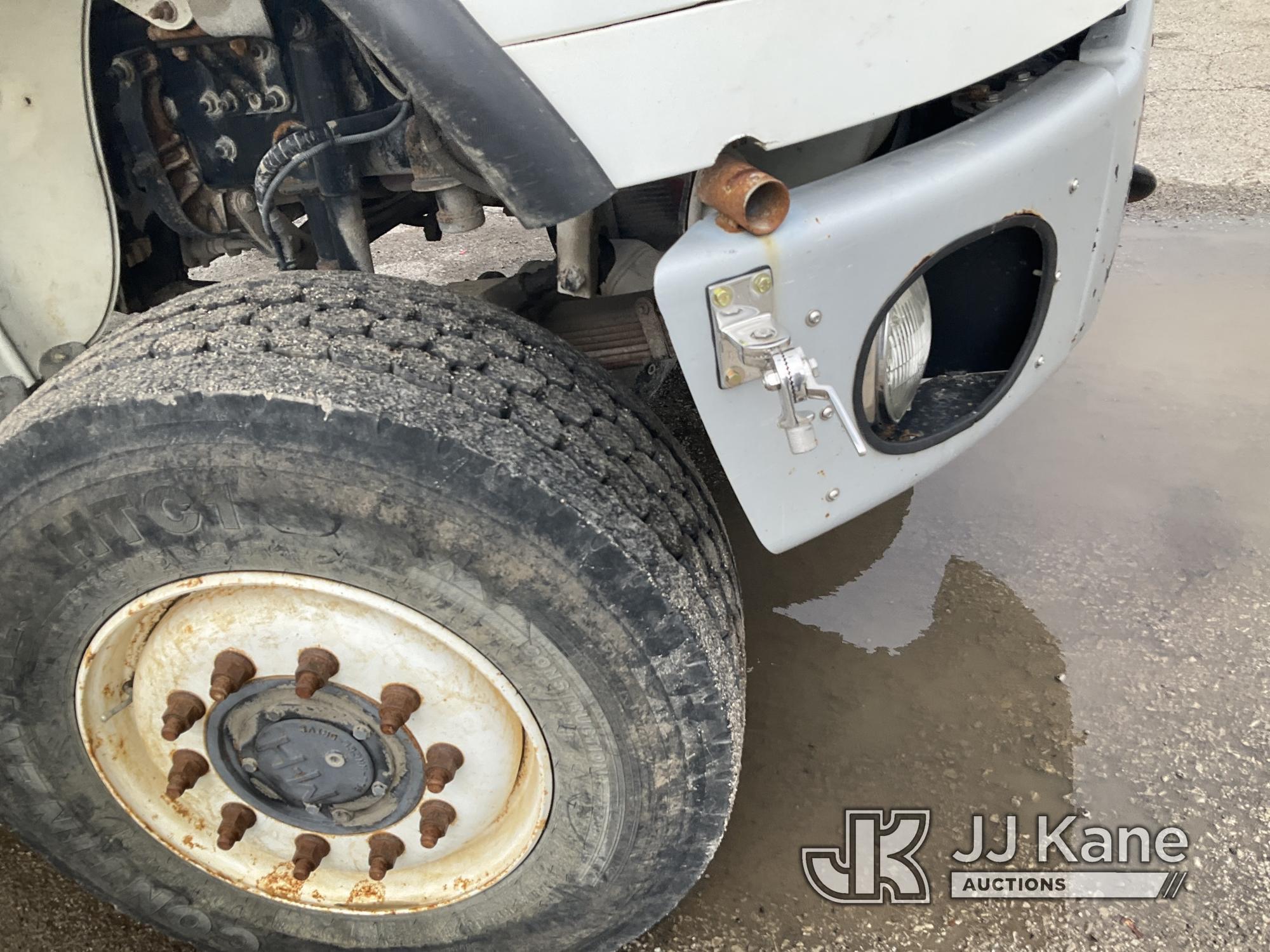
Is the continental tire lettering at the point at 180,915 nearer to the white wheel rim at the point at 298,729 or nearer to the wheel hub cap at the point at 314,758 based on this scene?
the white wheel rim at the point at 298,729

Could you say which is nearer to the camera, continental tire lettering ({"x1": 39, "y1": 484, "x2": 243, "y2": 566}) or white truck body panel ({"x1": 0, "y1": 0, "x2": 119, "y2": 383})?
continental tire lettering ({"x1": 39, "y1": 484, "x2": 243, "y2": 566})

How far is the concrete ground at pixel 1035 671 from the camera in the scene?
1812 millimetres

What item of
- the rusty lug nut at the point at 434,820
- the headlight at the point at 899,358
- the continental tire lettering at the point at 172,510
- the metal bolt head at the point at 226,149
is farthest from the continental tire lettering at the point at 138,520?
the headlight at the point at 899,358

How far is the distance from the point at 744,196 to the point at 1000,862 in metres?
1.44

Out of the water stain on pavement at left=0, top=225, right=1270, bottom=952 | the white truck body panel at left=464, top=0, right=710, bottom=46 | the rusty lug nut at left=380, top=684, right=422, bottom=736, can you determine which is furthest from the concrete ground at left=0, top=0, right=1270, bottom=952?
the white truck body panel at left=464, top=0, right=710, bottom=46

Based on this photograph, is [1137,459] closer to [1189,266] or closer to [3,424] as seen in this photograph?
[1189,266]

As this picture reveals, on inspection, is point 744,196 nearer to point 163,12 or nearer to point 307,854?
point 163,12

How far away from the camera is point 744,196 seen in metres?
1.17

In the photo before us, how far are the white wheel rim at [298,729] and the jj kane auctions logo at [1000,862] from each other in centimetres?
73

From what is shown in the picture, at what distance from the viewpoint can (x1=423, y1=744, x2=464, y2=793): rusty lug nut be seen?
145cm

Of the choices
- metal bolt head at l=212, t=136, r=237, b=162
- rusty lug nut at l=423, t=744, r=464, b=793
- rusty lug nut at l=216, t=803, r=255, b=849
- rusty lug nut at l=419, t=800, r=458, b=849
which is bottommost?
rusty lug nut at l=419, t=800, r=458, b=849

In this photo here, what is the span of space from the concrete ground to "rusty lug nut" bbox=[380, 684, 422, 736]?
0.76 metres

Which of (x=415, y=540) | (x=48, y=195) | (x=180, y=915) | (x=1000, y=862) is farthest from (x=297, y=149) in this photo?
(x=1000, y=862)

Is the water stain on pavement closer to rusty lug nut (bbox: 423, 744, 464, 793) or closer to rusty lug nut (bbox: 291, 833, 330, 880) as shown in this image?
rusty lug nut (bbox: 291, 833, 330, 880)
